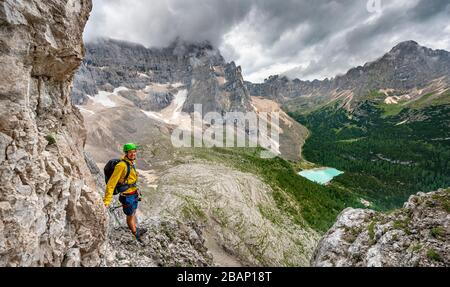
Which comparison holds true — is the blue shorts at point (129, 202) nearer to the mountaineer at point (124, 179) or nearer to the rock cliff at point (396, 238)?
the mountaineer at point (124, 179)

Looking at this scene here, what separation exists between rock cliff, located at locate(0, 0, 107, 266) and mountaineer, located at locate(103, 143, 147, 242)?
92cm

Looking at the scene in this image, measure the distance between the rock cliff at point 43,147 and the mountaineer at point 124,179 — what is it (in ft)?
3.01

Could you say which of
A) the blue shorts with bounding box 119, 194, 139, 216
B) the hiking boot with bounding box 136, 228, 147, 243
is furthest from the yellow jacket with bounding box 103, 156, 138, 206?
the hiking boot with bounding box 136, 228, 147, 243

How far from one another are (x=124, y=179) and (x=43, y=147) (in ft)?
11.3

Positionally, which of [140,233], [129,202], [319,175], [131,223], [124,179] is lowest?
[319,175]

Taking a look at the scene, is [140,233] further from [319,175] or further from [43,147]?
[319,175]

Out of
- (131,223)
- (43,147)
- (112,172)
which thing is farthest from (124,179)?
(131,223)

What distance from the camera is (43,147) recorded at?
11188 mm

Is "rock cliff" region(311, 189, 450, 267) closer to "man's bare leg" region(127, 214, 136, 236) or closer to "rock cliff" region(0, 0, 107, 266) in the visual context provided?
"man's bare leg" region(127, 214, 136, 236)

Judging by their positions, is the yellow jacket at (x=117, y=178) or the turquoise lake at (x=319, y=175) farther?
the turquoise lake at (x=319, y=175)

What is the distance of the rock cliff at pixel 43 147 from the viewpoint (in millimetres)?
9297

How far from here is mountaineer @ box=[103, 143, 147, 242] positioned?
12.4 m

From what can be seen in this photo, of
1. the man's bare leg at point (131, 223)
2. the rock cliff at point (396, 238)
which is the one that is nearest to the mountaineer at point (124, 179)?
the man's bare leg at point (131, 223)

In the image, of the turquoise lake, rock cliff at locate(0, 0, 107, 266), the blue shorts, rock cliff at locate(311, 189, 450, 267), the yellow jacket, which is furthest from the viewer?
the turquoise lake
